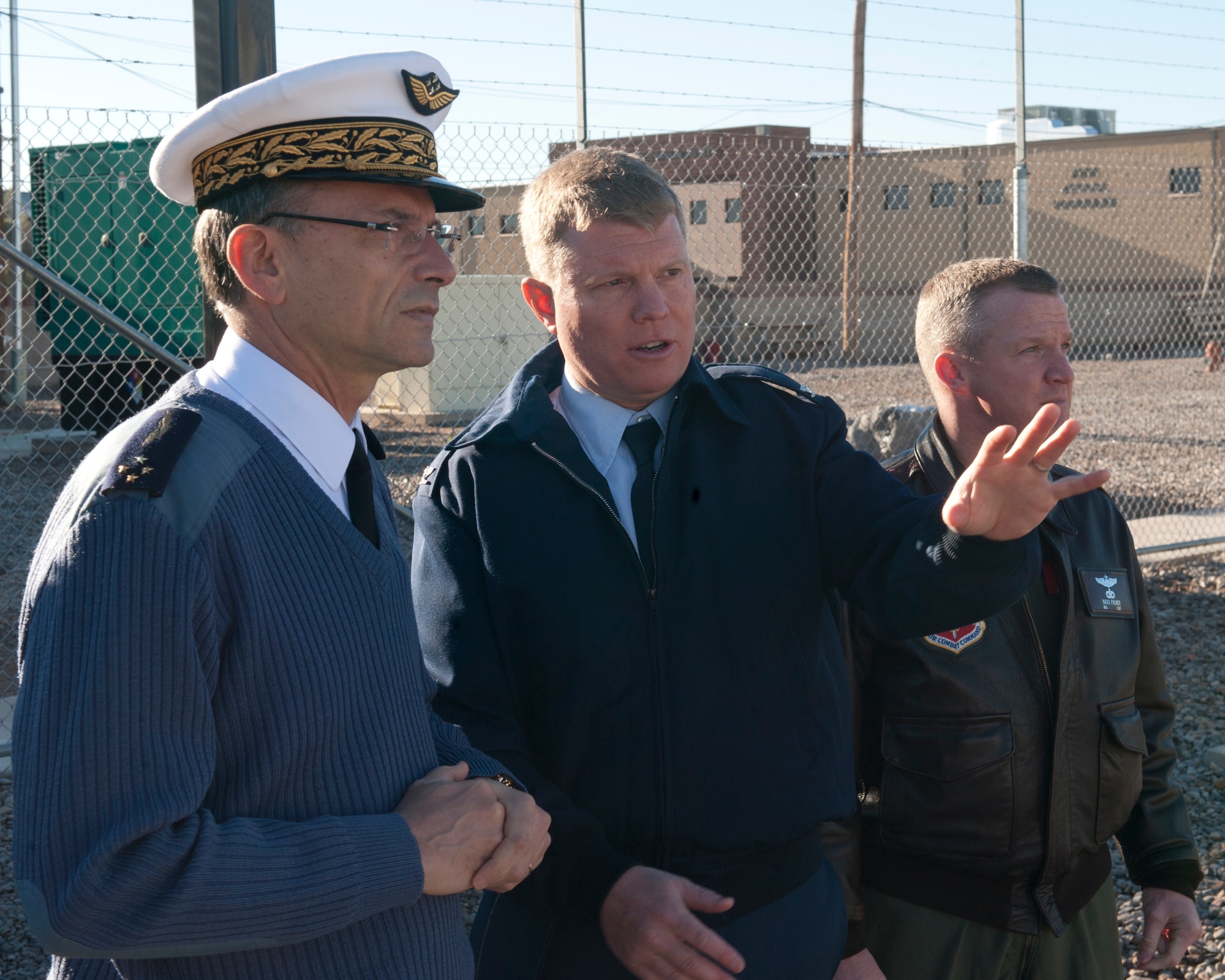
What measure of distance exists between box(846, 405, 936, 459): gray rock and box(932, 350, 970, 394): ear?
4678mm

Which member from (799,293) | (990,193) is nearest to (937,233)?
(990,193)

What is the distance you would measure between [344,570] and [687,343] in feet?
2.55

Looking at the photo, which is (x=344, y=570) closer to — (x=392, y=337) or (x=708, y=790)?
(x=392, y=337)

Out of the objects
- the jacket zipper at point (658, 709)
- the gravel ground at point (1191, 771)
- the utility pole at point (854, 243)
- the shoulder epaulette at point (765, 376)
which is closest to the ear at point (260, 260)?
the jacket zipper at point (658, 709)

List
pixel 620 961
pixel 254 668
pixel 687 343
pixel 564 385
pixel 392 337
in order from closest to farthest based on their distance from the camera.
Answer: pixel 254 668, pixel 392 337, pixel 620 961, pixel 687 343, pixel 564 385

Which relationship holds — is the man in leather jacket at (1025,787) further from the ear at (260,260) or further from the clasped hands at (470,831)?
the ear at (260,260)

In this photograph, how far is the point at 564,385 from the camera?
2.06 meters

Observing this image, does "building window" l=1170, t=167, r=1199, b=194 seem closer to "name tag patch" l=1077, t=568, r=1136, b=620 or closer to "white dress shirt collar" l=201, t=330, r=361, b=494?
"name tag patch" l=1077, t=568, r=1136, b=620

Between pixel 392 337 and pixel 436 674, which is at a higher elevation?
pixel 392 337

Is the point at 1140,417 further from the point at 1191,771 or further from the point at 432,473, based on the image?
the point at 432,473

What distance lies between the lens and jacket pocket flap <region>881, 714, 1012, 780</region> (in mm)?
2039

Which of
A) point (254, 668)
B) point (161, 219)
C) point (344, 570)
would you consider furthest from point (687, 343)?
point (161, 219)

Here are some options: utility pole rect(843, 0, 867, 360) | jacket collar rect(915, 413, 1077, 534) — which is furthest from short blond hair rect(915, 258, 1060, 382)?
utility pole rect(843, 0, 867, 360)

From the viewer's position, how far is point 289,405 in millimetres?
1463
